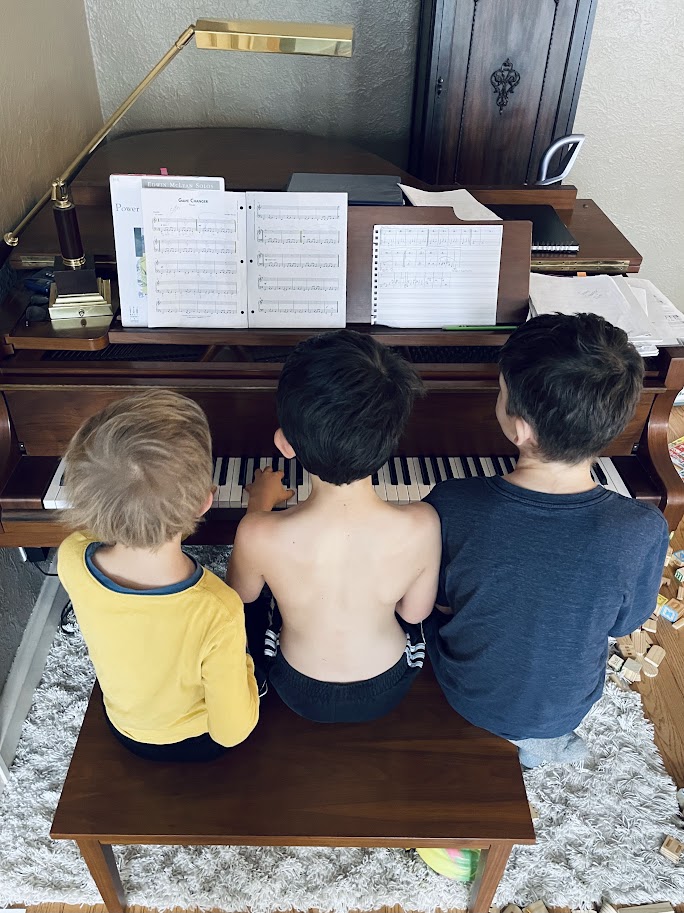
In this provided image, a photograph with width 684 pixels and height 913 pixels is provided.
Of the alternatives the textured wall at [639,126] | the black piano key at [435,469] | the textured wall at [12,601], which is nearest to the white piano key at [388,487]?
the black piano key at [435,469]

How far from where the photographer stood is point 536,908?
1687 millimetres

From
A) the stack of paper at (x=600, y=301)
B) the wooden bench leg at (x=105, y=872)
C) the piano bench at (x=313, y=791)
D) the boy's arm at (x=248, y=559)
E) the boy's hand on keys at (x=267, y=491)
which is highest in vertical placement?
the stack of paper at (x=600, y=301)

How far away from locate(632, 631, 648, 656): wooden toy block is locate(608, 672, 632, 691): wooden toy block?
5.0 inches

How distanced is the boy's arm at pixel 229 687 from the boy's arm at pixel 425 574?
34cm

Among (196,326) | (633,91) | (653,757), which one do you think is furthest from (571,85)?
(653,757)

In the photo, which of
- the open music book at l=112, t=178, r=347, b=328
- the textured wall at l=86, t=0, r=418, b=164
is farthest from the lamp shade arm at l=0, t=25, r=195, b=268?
the textured wall at l=86, t=0, r=418, b=164

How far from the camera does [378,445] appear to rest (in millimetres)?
1194

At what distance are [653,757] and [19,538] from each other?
1.76m

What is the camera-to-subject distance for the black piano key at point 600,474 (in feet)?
5.91

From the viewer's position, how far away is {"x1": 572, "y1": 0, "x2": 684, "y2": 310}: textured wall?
2.87 m

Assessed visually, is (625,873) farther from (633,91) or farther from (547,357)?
(633,91)

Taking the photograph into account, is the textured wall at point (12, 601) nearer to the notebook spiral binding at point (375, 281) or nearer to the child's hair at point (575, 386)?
the notebook spiral binding at point (375, 281)

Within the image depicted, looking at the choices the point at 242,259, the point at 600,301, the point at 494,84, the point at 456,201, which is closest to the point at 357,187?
the point at 456,201

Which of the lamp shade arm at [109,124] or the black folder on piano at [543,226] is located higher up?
the lamp shade arm at [109,124]
